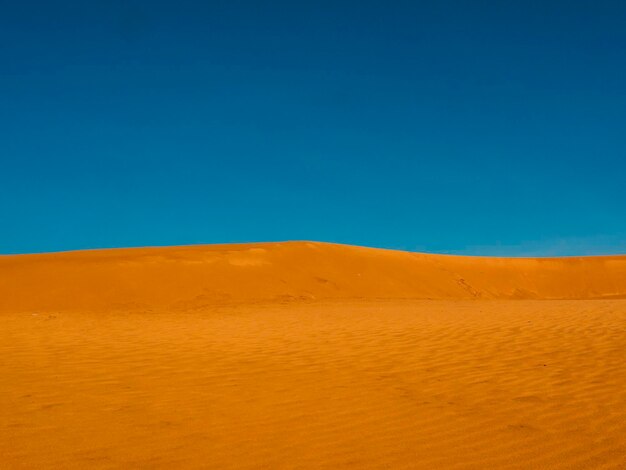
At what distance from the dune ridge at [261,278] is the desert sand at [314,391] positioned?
444cm

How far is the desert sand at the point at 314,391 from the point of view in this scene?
3734 millimetres

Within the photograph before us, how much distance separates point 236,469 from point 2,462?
166cm

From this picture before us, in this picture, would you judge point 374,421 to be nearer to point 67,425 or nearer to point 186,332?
point 67,425

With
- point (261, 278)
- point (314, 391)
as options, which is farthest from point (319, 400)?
point (261, 278)

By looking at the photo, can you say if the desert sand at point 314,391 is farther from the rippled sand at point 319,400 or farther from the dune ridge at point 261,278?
the dune ridge at point 261,278

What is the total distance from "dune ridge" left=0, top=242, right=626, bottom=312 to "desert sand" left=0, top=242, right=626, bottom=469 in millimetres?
4445

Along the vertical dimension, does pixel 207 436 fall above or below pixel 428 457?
above

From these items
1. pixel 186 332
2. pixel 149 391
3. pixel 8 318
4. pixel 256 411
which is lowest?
pixel 256 411

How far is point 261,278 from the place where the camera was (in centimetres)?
2372

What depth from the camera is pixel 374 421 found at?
4.48m

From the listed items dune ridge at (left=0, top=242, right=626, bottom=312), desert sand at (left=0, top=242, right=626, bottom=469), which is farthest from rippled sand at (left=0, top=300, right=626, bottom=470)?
dune ridge at (left=0, top=242, right=626, bottom=312)

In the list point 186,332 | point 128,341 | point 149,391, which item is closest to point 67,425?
point 149,391

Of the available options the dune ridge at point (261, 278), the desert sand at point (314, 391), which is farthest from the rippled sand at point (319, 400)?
the dune ridge at point (261, 278)

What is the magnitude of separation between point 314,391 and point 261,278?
18.3 meters
